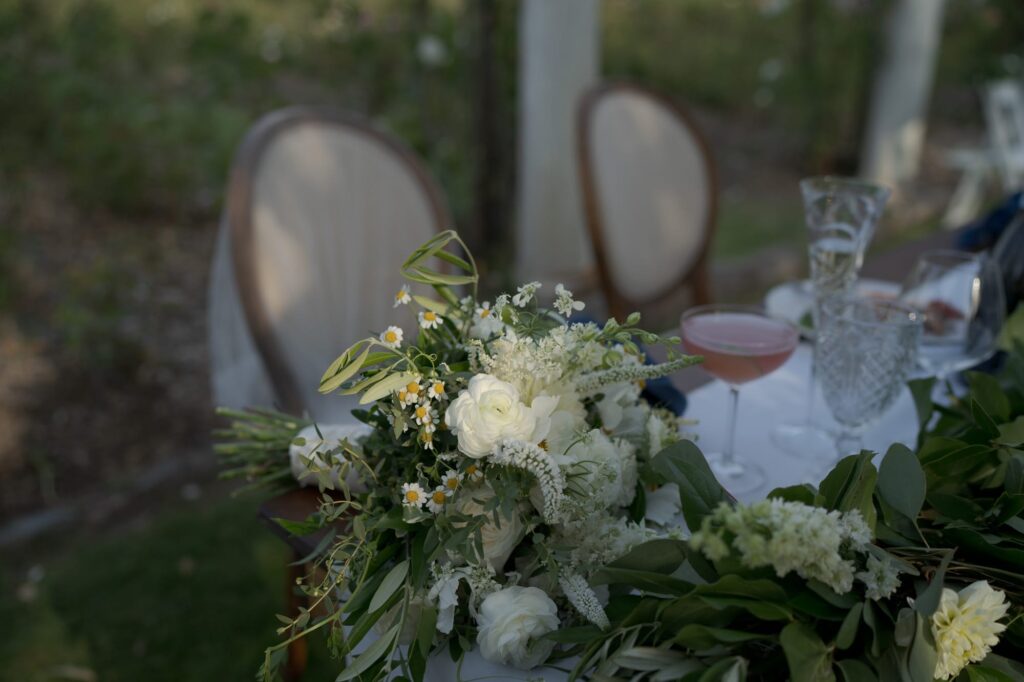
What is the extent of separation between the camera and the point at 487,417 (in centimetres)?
72

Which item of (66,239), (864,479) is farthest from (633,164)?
(66,239)

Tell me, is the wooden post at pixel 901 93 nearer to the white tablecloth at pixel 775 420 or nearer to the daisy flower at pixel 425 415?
the white tablecloth at pixel 775 420

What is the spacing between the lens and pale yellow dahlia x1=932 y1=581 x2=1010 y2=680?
0.65m

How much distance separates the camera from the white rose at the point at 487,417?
2.38 feet

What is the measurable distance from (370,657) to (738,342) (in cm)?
60

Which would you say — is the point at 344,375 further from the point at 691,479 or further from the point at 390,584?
the point at 691,479

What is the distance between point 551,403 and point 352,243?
1161 mm

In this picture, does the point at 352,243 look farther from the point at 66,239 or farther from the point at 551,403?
the point at 66,239

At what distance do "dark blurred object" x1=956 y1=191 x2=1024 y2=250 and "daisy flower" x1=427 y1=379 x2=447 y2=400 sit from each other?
1.38m

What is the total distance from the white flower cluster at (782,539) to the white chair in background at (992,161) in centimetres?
518

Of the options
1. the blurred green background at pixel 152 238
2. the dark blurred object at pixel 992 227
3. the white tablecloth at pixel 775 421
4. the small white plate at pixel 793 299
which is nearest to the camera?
the white tablecloth at pixel 775 421

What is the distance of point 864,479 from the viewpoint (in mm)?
732

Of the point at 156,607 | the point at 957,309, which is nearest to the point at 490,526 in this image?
the point at 957,309

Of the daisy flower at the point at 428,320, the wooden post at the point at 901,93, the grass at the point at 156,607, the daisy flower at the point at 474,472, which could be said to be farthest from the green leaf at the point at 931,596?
the wooden post at the point at 901,93
